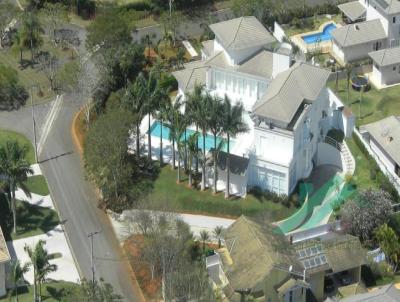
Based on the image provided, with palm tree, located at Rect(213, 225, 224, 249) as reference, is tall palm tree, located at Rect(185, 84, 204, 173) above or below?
above

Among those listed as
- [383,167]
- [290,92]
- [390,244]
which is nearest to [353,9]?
[290,92]

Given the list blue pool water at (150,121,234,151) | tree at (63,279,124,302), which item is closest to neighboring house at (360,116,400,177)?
blue pool water at (150,121,234,151)

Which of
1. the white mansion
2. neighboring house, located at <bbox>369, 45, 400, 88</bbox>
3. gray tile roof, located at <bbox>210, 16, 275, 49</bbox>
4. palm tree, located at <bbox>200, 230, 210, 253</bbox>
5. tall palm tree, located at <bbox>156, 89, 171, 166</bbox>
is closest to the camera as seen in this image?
palm tree, located at <bbox>200, 230, 210, 253</bbox>

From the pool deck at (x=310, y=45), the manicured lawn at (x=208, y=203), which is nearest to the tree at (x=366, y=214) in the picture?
the manicured lawn at (x=208, y=203)

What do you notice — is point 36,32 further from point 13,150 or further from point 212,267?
point 212,267

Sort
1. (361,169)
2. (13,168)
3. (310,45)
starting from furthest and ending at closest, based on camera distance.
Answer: (310,45)
(361,169)
(13,168)

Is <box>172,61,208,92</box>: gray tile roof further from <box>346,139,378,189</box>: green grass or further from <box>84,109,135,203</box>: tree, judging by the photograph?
<box>346,139,378,189</box>: green grass

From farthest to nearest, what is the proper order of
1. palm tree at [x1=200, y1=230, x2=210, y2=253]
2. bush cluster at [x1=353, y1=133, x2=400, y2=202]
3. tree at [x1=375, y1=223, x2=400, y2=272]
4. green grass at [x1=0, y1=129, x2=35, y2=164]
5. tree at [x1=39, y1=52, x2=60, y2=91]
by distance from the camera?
tree at [x1=39, y1=52, x2=60, y2=91] → green grass at [x1=0, y1=129, x2=35, y2=164] → bush cluster at [x1=353, y1=133, x2=400, y2=202] → palm tree at [x1=200, y1=230, x2=210, y2=253] → tree at [x1=375, y1=223, x2=400, y2=272]

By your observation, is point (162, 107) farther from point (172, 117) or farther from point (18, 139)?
point (18, 139)
